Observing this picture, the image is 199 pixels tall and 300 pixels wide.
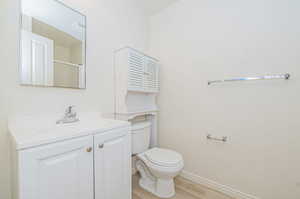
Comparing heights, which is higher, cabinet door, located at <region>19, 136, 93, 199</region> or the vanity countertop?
the vanity countertop

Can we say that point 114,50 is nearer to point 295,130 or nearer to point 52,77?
point 52,77

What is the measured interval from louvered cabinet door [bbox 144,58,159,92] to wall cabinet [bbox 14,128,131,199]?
2.48ft

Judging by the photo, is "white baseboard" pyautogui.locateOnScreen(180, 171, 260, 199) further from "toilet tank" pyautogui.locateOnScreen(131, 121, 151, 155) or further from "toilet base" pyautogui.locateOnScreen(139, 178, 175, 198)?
"toilet tank" pyautogui.locateOnScreen(131, 121, 151, 155)

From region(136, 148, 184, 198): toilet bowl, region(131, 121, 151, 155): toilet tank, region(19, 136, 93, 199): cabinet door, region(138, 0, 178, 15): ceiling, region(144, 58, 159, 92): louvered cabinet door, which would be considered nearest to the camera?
region(19, 136, 93, 199): cabinet door

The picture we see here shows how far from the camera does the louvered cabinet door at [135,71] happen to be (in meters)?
1.42

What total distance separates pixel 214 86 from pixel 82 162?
4.81 feet

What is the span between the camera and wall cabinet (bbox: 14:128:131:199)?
60 centimetres

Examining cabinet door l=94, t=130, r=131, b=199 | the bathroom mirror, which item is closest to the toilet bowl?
cabinet door l=94, t=130, r=131, b=199

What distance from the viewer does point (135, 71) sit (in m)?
1.48

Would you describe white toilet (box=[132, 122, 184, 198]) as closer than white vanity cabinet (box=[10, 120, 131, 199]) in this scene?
No

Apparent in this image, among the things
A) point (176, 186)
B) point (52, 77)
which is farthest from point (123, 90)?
point (176, 186)

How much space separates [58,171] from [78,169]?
108 millimetres

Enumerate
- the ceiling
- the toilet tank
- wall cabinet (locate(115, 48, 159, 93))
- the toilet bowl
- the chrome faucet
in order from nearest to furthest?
the chrome faucet < the toilet bowl < wall cabinet (locate(115, 48, 159, 93)) < the toilet tank < the ceiling

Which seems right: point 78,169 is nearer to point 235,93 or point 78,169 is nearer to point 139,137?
point 139,137
